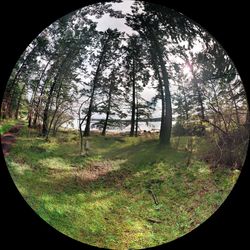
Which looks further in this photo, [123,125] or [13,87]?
[13,87]

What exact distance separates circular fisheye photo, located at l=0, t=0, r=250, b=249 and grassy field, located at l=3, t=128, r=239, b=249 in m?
0.01

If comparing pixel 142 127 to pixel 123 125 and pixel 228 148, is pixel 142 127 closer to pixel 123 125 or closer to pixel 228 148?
pixel 123 125

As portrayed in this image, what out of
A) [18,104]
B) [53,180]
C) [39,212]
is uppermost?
[18,104]

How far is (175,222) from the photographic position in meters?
3.43

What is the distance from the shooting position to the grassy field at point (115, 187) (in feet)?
11.1

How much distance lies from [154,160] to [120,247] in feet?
3.79

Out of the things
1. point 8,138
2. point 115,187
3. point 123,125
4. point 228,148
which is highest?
point 123,125

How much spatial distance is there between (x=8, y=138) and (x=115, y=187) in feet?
5.06

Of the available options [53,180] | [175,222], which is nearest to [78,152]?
[53,180]

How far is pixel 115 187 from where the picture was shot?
3400 mm

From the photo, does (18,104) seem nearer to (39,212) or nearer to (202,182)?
(39,212)

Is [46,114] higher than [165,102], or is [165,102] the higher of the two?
[165,102]

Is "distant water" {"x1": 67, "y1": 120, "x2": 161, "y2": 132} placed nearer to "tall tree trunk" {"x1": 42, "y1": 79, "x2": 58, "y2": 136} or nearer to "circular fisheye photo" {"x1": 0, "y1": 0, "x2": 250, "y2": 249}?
"circular fisheye photo" {"x1": 0, "y1": 0, "x2": 250, "y2": 249}

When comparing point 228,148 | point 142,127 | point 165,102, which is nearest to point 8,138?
point 142,127
